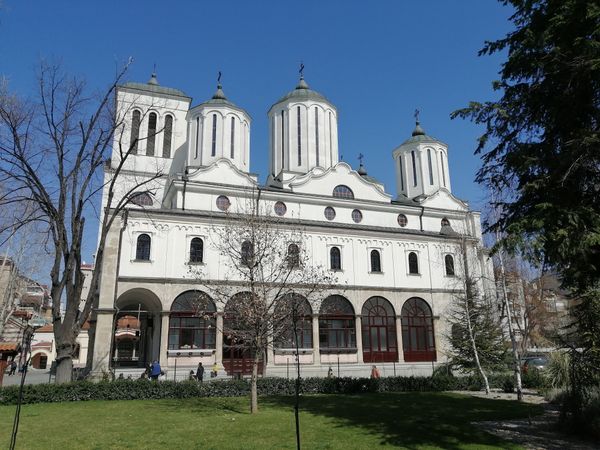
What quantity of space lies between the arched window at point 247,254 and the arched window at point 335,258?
14.9 m

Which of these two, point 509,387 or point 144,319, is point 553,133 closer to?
point 509,387

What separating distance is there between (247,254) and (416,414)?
7.32 meters

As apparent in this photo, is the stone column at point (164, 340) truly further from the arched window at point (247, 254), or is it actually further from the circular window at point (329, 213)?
the circular window at point (329, 213)

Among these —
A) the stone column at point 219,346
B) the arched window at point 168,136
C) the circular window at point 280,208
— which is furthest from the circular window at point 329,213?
the arched window at point 168,136

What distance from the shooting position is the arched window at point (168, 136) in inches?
1585

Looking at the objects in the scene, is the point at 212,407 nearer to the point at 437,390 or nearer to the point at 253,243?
the point at 253,243

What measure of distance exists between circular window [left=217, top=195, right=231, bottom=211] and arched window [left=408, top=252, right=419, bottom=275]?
44.2 ft

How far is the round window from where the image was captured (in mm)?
34222

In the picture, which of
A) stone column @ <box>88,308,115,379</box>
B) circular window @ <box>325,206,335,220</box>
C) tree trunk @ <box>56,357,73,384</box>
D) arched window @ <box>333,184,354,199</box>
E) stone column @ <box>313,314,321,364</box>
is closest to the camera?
tree trunk @ <box>56,357,73,384</box>

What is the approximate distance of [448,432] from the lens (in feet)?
36.5

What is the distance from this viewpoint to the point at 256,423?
1207 cm

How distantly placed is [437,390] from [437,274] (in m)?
13.5

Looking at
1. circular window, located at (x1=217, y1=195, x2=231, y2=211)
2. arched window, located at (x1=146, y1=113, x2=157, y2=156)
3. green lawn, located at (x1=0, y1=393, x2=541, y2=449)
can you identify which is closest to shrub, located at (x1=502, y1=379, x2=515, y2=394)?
green lawn, located at (x1=0, y1=393, x2=541, y2=449)

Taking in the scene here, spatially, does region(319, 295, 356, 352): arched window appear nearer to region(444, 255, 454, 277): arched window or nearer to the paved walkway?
region(444, 255, 454, 277): arched window
